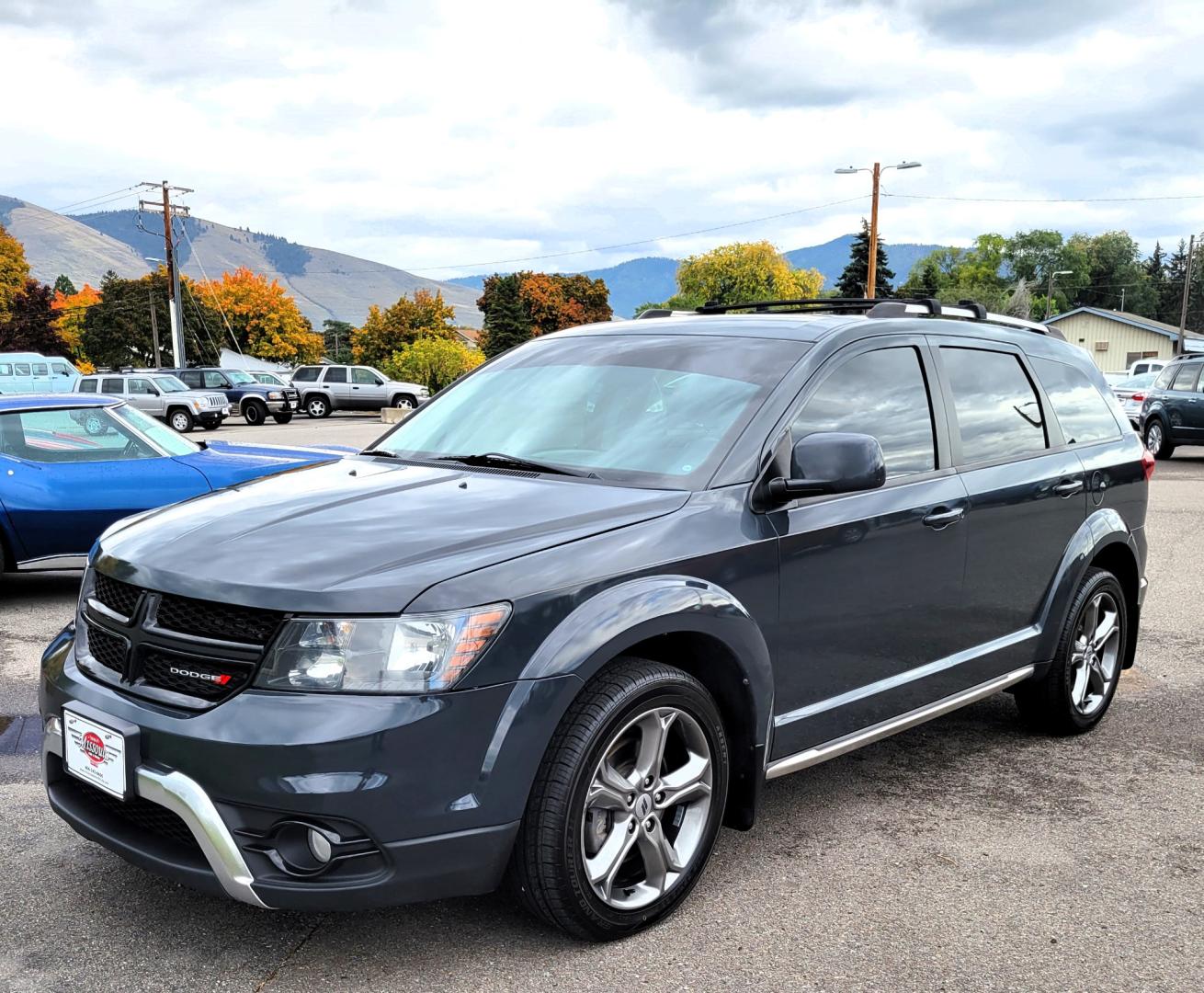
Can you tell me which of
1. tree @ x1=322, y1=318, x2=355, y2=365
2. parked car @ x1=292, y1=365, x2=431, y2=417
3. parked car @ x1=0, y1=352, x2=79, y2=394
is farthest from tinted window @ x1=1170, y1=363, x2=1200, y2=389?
tree @ x1=322, y1=318, x2=355, y2=365

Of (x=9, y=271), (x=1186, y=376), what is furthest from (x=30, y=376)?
(x=9, y=271)

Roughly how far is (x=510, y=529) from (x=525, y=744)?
0.56 meters

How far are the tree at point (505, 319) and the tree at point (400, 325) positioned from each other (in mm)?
3532

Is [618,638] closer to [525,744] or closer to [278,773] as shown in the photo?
[525,744]

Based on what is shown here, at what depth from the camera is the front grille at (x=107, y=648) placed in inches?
117

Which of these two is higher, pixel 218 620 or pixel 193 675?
pixel 218 620

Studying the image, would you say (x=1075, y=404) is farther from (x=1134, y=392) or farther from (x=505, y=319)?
(x=505, y=319)

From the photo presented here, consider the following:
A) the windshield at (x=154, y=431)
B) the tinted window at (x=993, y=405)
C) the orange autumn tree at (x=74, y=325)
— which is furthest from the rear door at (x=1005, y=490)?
the orange autumn tree at (x=74, y=325)

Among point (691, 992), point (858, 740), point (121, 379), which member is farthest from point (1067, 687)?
point (121, 379)

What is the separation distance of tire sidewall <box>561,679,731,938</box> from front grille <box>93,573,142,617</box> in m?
1.25

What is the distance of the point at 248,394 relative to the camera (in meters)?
35.7

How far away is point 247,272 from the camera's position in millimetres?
85938

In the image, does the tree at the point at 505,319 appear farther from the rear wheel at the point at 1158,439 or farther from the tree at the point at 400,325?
the rear wheel at the point at 1158,439

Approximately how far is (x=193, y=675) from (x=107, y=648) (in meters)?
0.44
